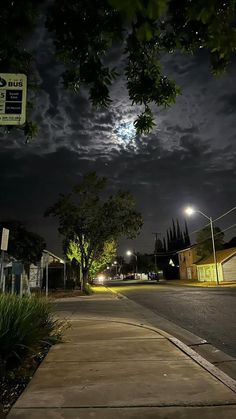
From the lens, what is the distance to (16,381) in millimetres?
5668

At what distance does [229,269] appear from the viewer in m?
49.8

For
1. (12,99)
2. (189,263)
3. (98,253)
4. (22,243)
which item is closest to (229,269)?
(98,253)

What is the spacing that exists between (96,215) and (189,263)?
40019 mm

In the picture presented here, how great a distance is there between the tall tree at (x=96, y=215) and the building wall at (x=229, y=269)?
66.4 feet

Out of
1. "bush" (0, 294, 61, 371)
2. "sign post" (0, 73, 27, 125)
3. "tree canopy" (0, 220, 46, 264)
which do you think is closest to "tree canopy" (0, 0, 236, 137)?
"sign post" (0, 73, 27, 125)

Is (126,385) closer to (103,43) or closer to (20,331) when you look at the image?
(20,331)

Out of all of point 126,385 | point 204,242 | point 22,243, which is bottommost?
point 126,385

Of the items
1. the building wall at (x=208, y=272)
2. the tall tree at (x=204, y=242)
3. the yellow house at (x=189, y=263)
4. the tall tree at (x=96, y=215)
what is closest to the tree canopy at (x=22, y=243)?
the tall tree at (x=96, y=215)

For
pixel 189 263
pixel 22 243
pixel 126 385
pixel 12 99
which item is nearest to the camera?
pixel 12 99

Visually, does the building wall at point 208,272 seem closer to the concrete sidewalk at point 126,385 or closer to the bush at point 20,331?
the bush at point 20,331

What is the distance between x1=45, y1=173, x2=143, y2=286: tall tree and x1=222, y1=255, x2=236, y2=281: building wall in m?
20.2

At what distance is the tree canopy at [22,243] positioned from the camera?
2719 cm

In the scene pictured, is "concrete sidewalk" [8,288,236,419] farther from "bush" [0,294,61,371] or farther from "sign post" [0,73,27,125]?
"sign post" [0,73,27,125]

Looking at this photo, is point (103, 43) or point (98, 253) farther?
point (98, 253)
